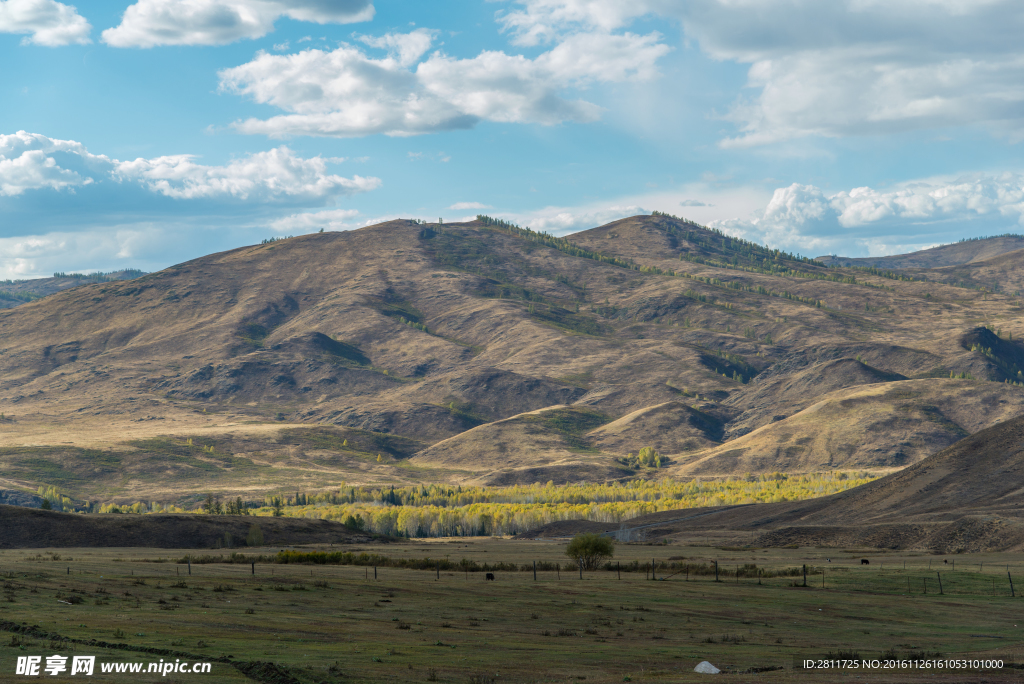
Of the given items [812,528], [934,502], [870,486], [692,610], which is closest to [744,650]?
[692,610]

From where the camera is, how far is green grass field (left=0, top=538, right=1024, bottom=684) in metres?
32.5

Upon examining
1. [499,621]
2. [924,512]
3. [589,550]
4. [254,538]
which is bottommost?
[254,538]

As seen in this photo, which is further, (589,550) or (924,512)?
(924,512)

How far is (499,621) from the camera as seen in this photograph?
176ft

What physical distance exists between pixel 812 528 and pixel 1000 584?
7637cm

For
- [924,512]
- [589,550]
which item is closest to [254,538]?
[589,550]

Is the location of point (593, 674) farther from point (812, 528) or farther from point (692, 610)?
point (812, 528)

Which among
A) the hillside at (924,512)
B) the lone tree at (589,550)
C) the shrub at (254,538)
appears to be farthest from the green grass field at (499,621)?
the shrub at (254,538)

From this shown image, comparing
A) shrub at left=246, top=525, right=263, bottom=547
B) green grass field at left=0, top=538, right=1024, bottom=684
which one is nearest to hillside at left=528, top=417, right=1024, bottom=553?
green grass field at left=0, top=538, right=1024, bottom=684

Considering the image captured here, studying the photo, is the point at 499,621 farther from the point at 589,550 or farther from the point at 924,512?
the point at 924,512

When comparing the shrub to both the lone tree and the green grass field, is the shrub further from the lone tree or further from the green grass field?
the lone tree

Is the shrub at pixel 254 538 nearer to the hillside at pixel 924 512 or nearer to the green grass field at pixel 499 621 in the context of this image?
the green grass field at pixel 499 621

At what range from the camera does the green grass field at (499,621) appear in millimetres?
32531

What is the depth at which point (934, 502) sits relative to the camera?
510 feet
